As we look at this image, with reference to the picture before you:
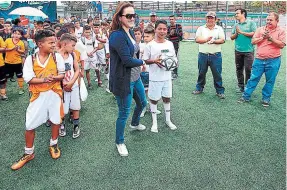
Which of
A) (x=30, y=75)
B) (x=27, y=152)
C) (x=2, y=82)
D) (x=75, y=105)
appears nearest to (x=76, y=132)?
(x=75, y=105)

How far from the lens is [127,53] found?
3.07 metres

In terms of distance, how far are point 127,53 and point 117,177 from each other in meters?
1.48

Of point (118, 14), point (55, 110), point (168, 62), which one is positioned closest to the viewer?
point (118, 14)

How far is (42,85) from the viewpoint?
322 centimetres

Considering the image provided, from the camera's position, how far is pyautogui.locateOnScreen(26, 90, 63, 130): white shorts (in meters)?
3.23

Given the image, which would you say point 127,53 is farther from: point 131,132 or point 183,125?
point 183,125

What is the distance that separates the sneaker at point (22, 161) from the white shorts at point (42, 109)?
0.44 meters

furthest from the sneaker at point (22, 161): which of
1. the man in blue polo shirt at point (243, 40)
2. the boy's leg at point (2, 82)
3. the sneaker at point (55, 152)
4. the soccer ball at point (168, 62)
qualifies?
the man in blue polo shirt at point (243, 40)

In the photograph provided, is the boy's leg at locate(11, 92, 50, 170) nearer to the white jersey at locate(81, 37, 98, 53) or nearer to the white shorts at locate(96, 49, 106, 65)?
the white jersey at locate(81, 37, 98, 53)

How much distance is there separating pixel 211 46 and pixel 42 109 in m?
4.08

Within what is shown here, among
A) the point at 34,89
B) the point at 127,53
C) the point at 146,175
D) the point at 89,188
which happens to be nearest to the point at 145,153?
the point at 146,175

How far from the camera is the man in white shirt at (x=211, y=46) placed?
5.80 meters

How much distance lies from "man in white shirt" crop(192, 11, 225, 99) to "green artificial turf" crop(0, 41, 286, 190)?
0.73 m

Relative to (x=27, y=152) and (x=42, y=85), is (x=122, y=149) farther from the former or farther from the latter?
(x=42, y=85)
